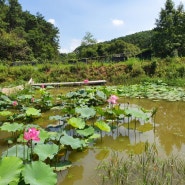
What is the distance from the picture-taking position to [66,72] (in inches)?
568

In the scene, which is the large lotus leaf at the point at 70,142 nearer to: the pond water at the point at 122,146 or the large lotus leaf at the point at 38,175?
Result: the pond water at the point at 122,146

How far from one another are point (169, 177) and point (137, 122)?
2.60 metres

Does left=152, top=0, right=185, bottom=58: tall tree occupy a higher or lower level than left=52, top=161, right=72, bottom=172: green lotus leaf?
higher

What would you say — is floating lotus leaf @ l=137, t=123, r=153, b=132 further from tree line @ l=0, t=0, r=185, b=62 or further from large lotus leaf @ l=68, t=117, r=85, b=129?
tree line @ l=0, t=0, r=185, b=62

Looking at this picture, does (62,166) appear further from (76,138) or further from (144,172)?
(144,172)

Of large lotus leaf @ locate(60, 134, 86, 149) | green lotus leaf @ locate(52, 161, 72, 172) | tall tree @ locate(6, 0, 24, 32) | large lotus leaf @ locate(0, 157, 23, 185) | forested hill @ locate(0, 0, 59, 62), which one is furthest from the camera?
tall tree @ locate(6, 0, 24, 32)

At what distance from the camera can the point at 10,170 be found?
7.54 feet

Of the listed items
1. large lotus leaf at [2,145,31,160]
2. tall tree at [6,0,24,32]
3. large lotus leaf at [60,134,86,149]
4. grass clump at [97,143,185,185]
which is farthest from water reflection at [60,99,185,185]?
tall tree at [6,0,24,32]

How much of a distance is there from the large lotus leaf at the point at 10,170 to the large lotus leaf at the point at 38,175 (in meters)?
0.06

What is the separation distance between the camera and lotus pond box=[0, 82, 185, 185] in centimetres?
245

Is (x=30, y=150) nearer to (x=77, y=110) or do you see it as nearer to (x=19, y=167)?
(x=19, y=167)

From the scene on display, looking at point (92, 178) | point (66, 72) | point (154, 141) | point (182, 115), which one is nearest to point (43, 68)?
point (66, 72)

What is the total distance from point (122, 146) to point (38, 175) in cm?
187

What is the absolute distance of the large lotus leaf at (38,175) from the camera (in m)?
2.24
